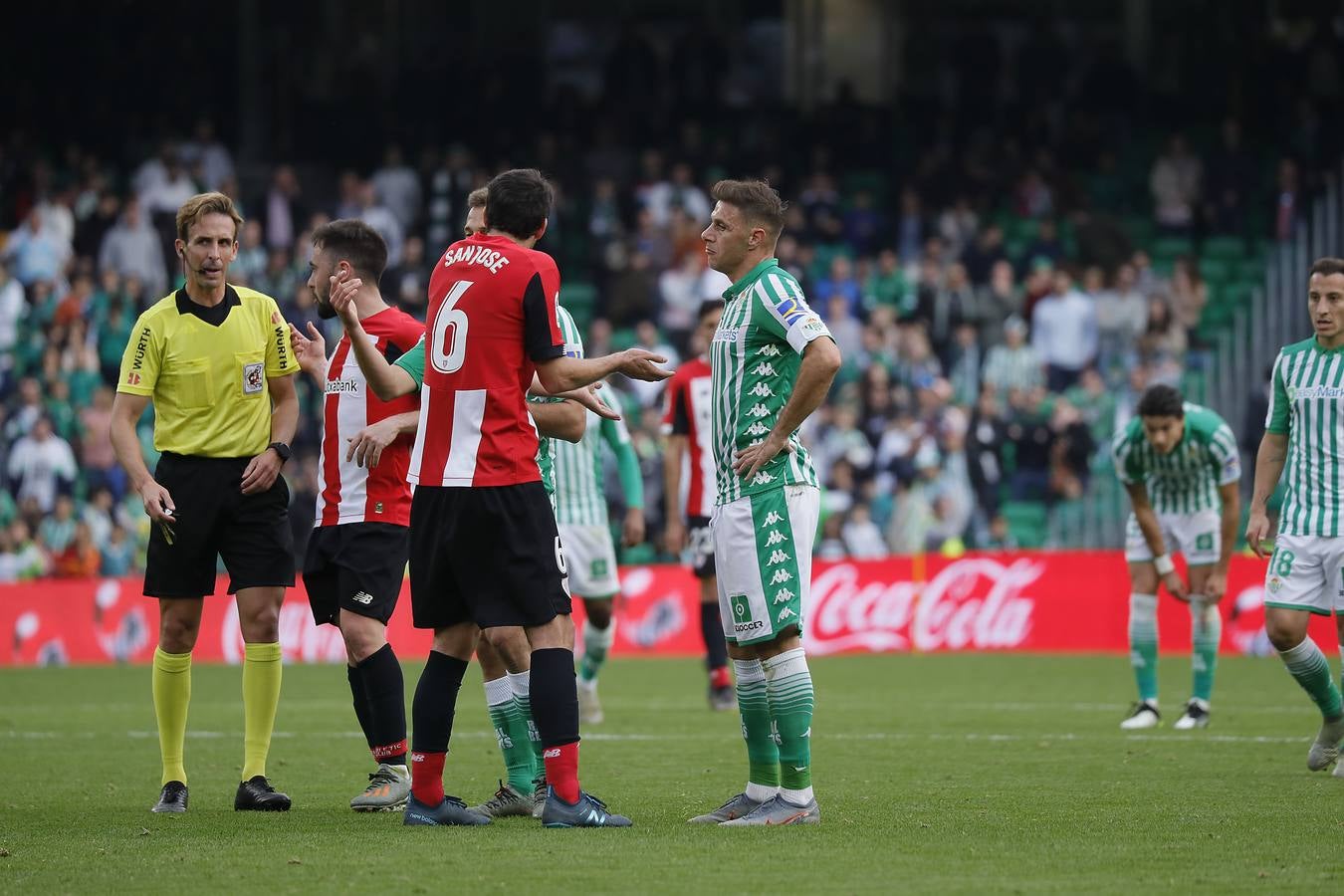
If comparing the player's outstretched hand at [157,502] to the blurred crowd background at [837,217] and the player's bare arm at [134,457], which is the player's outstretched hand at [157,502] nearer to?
the player's bare arm at [134,457]

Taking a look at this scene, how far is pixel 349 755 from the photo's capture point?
11.0m

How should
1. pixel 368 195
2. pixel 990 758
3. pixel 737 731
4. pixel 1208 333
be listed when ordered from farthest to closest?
1. pixel 368 195
2. pixel 1208 333
3. pixel 737 731
4. pixel 990 758

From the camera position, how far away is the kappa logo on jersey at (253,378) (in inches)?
345

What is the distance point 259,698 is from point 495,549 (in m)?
1.83

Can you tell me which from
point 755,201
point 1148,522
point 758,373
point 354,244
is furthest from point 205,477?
point 1148,522

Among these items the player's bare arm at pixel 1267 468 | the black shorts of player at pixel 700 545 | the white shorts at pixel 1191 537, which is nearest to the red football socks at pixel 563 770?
the player's bare arm at pixel 1267 468

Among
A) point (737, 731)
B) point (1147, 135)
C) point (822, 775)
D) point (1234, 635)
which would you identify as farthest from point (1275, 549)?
point (1147, 135)

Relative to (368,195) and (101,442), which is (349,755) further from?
(368,195)

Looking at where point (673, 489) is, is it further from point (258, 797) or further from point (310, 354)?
point (258, 797)

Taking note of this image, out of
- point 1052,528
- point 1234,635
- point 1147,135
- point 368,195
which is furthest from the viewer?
point 1147,135

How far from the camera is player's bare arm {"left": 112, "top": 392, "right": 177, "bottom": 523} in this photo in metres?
8.30

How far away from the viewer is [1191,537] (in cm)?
1331

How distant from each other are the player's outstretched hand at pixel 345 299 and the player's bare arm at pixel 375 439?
0.57 metres

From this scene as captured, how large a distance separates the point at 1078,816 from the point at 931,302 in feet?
58.1
